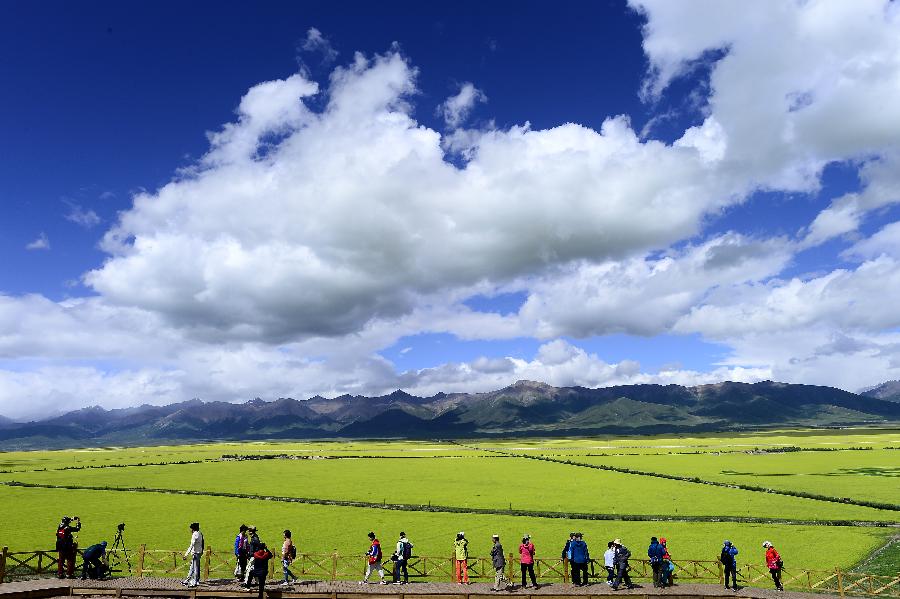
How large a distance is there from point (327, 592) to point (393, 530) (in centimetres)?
2595

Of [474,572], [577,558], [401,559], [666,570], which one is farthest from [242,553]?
[666,570]

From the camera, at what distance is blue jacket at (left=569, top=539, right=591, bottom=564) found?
28.9 metres

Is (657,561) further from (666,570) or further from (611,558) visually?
(611,558)

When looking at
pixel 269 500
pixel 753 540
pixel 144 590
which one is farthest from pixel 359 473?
pixel 144 590

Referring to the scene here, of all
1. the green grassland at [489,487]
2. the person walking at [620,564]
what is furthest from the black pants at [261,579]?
the green grassland at [489,487]

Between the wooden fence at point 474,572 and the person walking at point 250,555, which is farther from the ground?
the person walking at point 250,555

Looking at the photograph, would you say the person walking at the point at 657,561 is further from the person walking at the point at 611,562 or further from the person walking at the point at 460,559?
the person walking at the point at 460,559

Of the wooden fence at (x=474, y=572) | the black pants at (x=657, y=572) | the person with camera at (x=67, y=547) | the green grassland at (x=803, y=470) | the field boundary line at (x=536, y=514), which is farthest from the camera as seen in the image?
the green grassland at (x=803, y=470)

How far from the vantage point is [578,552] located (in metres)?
29.0

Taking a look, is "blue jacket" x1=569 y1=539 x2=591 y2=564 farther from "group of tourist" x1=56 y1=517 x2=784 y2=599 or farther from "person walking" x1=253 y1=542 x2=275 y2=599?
"person walking" x1=253 y1=542 x2=275 y2=599

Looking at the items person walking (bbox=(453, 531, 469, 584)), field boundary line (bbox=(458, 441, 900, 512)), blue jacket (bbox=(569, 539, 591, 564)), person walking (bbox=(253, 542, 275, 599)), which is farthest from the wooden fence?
field boundary line (bbox=(458, 441, 900, 512))

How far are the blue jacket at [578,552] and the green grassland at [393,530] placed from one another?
1420cm

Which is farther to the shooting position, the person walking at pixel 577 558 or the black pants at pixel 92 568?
the black pants at pixel 92 568

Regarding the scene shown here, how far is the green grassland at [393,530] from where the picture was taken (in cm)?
4359
